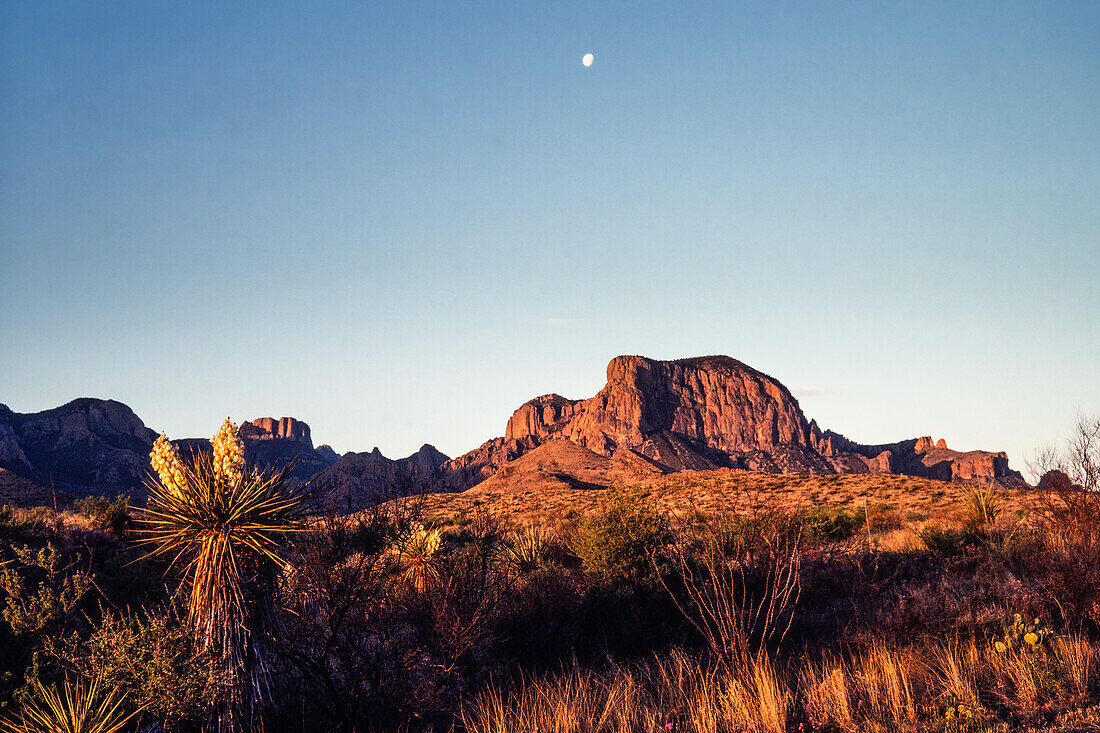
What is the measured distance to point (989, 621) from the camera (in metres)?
9.08

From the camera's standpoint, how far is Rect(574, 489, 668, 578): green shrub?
1236 cm

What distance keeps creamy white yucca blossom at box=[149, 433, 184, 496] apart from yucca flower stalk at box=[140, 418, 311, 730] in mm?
10

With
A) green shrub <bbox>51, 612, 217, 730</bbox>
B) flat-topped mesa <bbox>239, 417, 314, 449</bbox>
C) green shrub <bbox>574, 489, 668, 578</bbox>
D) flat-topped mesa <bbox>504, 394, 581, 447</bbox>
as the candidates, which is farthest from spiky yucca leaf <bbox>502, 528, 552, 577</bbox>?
flat-topped mesa <bbox>239, 417, 314, 449</bbox>

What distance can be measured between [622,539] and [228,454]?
7799 mm

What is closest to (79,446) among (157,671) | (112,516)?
(112,516)

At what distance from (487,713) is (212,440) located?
4081 millimetres

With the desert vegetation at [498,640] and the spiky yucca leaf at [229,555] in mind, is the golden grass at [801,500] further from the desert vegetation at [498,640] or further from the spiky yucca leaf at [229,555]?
the spiky yucca leaf at [229,555]

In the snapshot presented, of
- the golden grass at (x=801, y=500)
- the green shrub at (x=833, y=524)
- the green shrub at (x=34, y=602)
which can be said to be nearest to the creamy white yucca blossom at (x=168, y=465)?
the green shrub at (x=34, y=602)

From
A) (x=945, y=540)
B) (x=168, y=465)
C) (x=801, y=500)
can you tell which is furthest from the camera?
(x=801, y=500)

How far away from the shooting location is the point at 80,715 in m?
6.18

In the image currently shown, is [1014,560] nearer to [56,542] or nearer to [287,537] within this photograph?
[287,537]

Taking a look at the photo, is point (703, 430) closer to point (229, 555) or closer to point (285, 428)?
point (285, 428)

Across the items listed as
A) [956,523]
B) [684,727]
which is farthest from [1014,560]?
[684,727]

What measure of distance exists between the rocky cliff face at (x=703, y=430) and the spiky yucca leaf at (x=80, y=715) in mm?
120294
